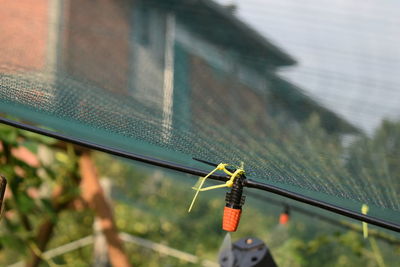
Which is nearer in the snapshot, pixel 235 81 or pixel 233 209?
pixel 233 209

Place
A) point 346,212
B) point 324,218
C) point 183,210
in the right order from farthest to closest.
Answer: point 183,210 < point 324,218 < point 346,212

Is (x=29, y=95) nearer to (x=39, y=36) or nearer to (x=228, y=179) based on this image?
(x=39, y=36)

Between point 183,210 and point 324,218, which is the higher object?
point 324,218

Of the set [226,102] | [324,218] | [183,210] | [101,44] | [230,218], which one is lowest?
[183,210]

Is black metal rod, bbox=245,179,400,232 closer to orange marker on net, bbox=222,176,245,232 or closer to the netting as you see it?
orange marker on net, bbox=222,176,245,232

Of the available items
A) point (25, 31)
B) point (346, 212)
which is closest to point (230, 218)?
point (346, 212)

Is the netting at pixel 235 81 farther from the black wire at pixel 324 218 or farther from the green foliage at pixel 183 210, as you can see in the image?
the black wire at pixel 324 218

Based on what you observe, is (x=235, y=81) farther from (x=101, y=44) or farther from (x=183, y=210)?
(x=183, y=210)

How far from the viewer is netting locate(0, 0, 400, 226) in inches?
48.8

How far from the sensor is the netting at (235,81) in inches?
48.8

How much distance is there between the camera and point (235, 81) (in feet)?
4.68

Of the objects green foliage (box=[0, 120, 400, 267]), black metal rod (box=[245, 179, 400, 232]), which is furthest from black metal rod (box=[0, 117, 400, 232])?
green foliage (box=[0, 120, 400, 267])

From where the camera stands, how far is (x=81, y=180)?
2.79 metres

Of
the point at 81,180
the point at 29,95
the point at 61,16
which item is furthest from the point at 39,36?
the point at 81,180
